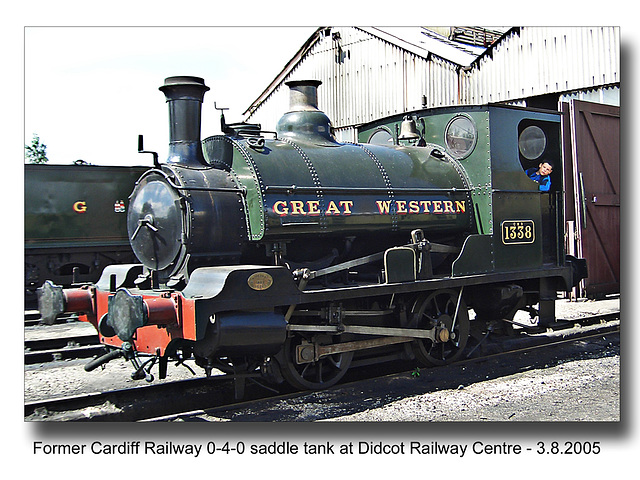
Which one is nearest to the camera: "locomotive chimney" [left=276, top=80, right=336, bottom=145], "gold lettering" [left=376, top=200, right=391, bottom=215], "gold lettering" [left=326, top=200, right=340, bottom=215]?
"gold lettering" [left=326, top=200, right=340, bottom=215]

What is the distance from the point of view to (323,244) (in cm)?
668

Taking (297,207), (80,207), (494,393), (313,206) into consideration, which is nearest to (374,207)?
(313,206)

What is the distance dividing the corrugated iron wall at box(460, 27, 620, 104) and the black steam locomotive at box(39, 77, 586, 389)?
967 mm

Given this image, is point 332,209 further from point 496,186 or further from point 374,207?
point 496,186

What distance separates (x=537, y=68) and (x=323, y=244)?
482cm

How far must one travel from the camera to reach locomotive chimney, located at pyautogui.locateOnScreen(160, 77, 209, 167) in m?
6.16

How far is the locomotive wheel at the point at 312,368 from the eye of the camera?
6.20 metres

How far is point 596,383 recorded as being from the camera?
680 cm

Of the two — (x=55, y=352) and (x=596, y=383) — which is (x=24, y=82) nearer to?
(x=55, y=352)

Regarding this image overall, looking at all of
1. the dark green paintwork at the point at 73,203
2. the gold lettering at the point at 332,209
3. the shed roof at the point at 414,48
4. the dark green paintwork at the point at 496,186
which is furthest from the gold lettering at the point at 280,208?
the dark green paintwork at the point at 73,203

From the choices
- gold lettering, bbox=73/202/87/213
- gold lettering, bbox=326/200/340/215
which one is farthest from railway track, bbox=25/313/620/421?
gold lettering, bbox=73/202/87/213

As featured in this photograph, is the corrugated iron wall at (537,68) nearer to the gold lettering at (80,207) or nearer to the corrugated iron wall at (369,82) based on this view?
the corrugated iron wall at (369,82)

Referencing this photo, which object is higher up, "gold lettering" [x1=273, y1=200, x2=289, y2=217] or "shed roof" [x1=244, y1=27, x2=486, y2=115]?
"shed roof" [x1=244, y1=27, x2=486, y2=115]

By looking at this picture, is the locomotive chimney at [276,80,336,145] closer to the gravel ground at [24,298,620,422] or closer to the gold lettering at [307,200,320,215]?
the gold lettering at [307,200,320,215]
